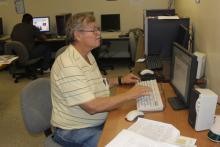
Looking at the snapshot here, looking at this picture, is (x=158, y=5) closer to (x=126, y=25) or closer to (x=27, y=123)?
(x=126, y=25)

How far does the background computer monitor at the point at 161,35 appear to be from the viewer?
2.65m

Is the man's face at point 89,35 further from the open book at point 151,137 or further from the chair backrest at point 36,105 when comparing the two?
the open book at point 151,137

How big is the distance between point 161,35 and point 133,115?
1.39 m

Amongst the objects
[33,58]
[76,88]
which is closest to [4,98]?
[33,58]

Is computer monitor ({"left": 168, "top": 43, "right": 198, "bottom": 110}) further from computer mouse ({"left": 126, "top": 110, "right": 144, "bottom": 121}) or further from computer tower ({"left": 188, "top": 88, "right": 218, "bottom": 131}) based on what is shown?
computer mouse ({"left": 126, "top": 110, "right": 144, "bottom": 121})

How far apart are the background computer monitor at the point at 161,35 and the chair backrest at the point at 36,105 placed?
125cm

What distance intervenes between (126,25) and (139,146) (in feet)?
15.1

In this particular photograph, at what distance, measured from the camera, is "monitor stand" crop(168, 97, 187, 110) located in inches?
64.1

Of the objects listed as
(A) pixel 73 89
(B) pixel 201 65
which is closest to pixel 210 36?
(B) pixel 201 65

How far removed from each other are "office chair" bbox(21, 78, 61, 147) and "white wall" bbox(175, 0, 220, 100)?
43.3 inches

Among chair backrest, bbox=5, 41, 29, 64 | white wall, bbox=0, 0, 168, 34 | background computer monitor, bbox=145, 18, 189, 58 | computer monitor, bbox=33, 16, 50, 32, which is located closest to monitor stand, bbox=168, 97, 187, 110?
background computer monitor, bbox=145, 18, 189, 58

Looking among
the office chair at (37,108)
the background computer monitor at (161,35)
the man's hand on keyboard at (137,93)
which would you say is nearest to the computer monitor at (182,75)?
the man's hand on keyboard at (137,93)

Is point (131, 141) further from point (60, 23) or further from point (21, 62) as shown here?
point (60, 23)

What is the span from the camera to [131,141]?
1.22 meters
